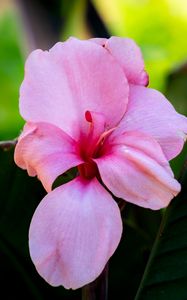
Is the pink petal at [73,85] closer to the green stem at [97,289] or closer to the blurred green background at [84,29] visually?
the green stem at [97,289]

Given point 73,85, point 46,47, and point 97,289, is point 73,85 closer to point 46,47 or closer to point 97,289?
point 97,289

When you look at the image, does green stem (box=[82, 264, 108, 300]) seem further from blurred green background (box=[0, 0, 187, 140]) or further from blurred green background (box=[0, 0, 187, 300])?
blurred green background (box=[0, 0, 187, 140])

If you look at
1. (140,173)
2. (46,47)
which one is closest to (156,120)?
(140,173)

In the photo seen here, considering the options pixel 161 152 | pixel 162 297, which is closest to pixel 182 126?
pixel 161 152

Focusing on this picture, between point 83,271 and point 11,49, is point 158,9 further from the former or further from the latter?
point 83,271

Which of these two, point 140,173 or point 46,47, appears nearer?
point 140,173
